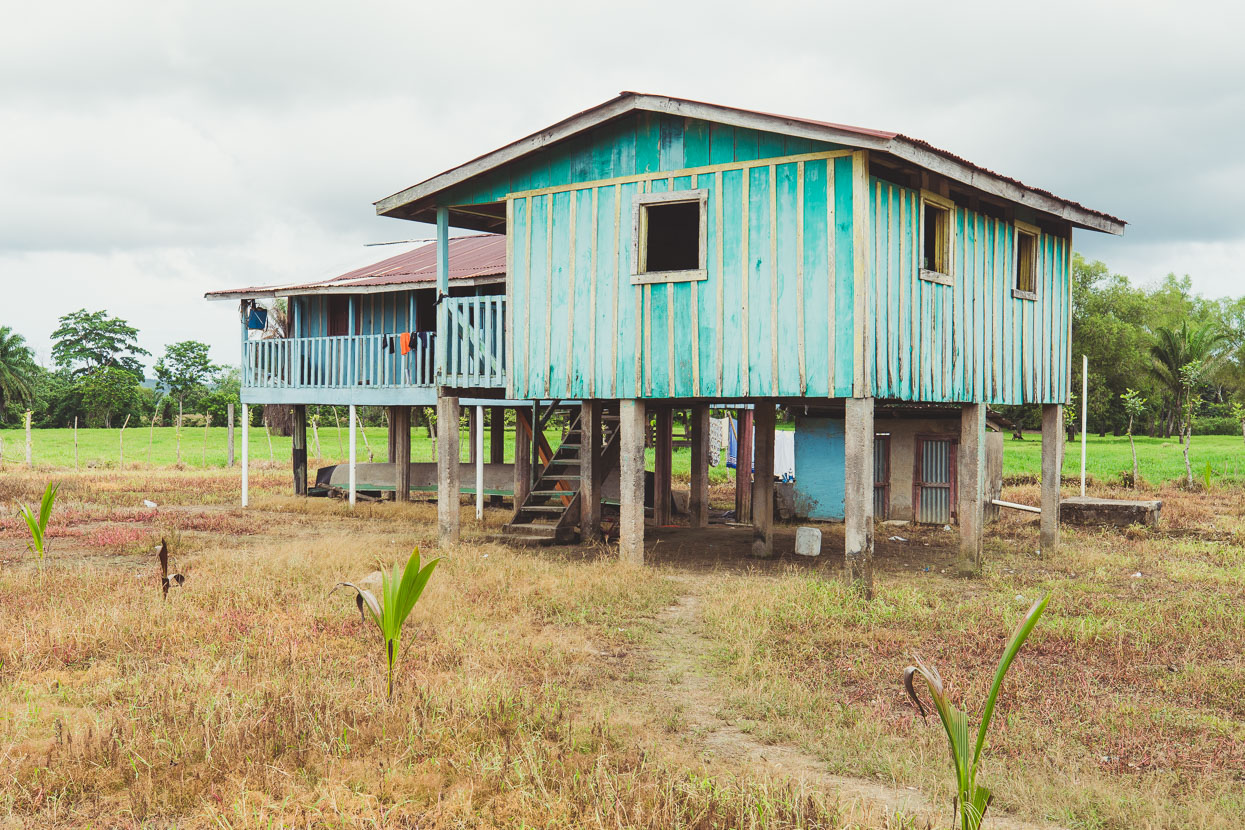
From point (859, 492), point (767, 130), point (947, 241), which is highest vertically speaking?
point (767, 130)

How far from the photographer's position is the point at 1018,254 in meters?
14.7

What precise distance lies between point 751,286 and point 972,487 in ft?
14.0

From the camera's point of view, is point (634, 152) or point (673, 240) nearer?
point (634, 152)

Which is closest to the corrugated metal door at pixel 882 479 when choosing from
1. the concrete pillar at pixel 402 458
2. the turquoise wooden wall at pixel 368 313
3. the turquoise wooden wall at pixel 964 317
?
the turquoise wooden wall at pixel 964 317

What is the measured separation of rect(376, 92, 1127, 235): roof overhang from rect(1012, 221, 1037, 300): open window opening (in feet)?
1.87

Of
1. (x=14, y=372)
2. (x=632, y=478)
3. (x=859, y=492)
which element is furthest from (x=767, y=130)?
(x=14, y=372)

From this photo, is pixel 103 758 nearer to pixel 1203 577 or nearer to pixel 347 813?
pixel 347 813

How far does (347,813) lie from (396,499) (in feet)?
58.5

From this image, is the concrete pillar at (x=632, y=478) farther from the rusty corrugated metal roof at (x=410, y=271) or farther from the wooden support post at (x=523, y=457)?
the wooden support post at (x=523, y=457)

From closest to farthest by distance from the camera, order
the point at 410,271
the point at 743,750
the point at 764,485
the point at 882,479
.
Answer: the point at 743,750, the point at 764,485, the point at 882,479, the point at 410,271

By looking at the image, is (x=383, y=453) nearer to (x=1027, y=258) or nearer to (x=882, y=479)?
(x=882, y=479)

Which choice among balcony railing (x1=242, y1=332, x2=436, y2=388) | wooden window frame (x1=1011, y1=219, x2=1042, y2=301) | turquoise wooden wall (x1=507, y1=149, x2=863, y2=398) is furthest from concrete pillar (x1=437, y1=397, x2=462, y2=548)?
wooden window frame (x1=1011, y1=219, x2=1042, y2=301)

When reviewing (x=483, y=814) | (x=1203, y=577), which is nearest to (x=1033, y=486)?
(x=1203, y=577)

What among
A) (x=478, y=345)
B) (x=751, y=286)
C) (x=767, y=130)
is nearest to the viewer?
(x=767, y=130)
